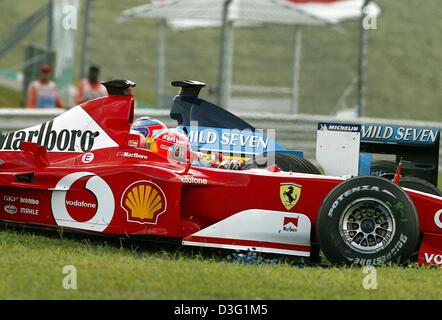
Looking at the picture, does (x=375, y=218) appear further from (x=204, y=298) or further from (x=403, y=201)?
(x=204, y=298)

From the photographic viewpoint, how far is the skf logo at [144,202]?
770cm

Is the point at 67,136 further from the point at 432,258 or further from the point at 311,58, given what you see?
the point at 311,58

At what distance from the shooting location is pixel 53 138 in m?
8.43

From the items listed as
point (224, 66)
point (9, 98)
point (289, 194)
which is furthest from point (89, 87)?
point (289, 194)

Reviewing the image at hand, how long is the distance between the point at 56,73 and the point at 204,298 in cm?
1282

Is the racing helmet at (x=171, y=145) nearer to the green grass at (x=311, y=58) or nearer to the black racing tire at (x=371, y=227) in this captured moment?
the black racing tire at (x=371, y=227)

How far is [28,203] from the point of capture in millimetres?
8172

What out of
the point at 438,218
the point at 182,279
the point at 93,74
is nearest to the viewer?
the point at 182,279

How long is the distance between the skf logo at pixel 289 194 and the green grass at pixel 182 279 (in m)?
0.52

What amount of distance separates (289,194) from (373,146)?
1277 mm

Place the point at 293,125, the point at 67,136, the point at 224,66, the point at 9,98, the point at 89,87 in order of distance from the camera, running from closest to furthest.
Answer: the point at 67,136
the point at 224,66
the point at 293,125
the point at 89,87
the point at 9,98

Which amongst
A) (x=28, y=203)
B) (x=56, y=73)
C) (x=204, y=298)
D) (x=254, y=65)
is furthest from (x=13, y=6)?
(x=204, y=298)

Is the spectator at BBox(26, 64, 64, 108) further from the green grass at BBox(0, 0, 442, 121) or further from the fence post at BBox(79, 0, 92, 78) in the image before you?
the green grass at BBox(0, 0, 442, 121)

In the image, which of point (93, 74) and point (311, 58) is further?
point (311, 58)
